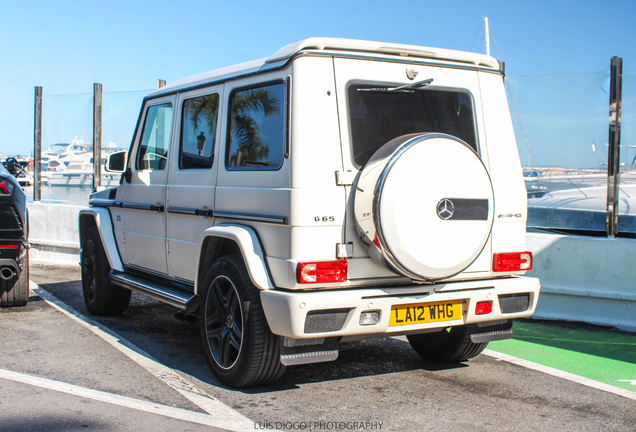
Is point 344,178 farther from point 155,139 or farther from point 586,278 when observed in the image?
point 586,278

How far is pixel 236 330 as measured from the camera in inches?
172

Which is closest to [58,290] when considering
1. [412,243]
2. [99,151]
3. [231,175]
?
[99,151]

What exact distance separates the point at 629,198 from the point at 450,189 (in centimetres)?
396

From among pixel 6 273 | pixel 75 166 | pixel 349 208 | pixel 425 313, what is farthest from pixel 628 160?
pixel 75 166

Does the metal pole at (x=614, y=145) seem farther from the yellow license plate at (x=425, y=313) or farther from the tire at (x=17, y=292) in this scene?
the tire at (x=17, y=292)

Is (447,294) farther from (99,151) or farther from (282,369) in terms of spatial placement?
(99,151)

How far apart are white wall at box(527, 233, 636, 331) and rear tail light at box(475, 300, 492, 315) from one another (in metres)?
2.91

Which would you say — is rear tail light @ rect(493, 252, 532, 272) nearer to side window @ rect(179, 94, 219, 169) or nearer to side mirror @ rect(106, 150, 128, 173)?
side window @ rect(179, 94, 219, 169)

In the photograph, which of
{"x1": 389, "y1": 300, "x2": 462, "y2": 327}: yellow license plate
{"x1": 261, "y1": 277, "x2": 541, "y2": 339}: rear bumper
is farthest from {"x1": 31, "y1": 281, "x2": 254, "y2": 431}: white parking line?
{"x1": 389, "y1": 300, "x2": 462, "y2": 327}: yellow license plate

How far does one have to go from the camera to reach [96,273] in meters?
6.70

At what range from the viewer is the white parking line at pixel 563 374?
4496 millimetres

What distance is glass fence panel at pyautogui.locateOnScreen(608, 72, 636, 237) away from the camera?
6973 mm

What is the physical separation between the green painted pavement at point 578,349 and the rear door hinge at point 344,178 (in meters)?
2.48

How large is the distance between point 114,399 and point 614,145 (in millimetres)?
5776
